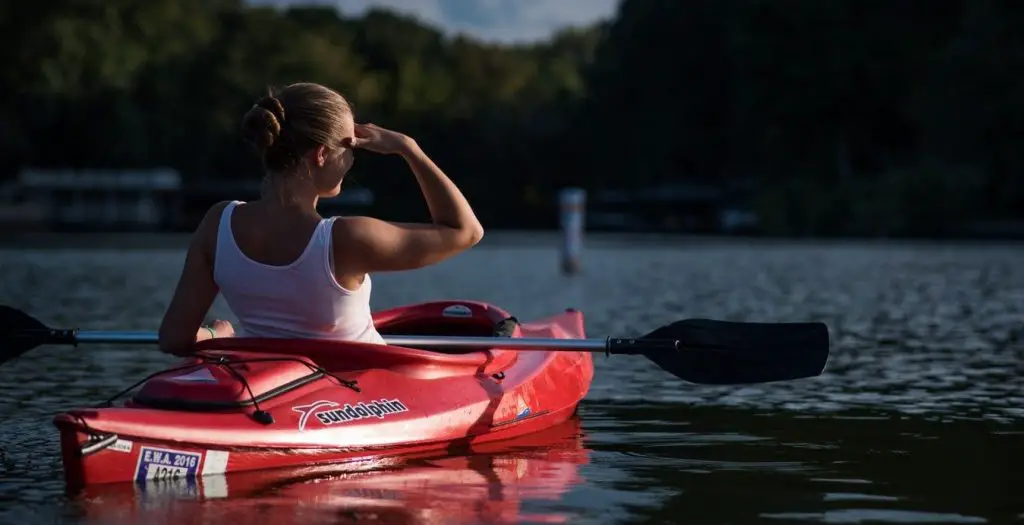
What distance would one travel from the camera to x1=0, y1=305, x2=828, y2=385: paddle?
9.11 meters

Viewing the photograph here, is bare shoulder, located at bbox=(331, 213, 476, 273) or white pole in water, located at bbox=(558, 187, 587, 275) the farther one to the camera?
white pole in water, located at bbox=(558, 187, 587, 275)

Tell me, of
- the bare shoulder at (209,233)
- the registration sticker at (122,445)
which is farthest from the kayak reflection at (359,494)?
the bare shoulder at (209,233)

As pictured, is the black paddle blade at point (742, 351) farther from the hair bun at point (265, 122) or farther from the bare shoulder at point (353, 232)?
the hair bun at point (265, 122)

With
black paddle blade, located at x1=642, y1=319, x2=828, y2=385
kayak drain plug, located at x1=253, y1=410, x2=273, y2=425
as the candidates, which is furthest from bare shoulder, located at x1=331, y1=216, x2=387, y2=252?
black paddle blade, located at x1=642, y1=319, x2=828, y2=385

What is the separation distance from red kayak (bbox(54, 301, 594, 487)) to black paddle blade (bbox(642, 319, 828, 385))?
3.23 ft

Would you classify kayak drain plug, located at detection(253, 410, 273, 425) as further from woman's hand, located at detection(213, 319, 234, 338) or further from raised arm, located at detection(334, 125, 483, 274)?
woman's hand, located at detection(213, 319, 234, 338)

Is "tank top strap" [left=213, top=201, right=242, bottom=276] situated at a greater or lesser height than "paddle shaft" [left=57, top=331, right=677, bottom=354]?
greater

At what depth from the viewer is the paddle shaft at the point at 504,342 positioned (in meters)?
9.30

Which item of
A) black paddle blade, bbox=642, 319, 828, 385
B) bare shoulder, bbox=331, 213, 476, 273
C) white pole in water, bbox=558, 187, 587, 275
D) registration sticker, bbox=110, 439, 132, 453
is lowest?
registration sticker, bbox=110, 439, 132, 453

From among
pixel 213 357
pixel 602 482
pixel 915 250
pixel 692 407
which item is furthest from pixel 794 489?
pixel 915 250

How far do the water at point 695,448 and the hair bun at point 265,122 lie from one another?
5.02 ft

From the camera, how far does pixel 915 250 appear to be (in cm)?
5081

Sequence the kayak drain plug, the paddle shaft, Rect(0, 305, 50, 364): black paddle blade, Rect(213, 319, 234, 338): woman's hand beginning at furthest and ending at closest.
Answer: Rect(0, 305, 50, 364): black paddle blade → the paddle shaft → Rect(213, 319, 234, 338): woman's hand → the kayak drain plug

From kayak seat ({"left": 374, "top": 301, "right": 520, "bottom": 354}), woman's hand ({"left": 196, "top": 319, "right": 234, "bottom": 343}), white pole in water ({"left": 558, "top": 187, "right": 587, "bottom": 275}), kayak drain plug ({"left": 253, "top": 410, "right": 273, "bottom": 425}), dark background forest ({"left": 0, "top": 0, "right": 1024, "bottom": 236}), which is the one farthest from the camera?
dark background forest ({"left": 0, "top": 0, "right": 1024, "bottom": 236})
